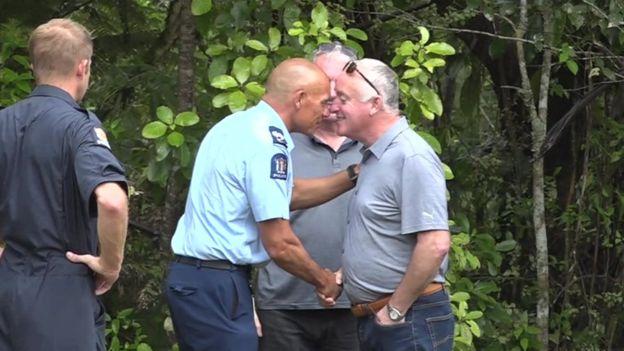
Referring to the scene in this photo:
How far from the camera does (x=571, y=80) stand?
743 centimetres

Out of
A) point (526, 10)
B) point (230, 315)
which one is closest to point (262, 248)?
point (230, 315)

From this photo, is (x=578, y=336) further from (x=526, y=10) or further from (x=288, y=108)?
(x=288, y=108)

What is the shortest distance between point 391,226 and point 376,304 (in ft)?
0.96

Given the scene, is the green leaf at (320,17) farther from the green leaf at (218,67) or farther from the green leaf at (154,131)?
the green leaf at (154,131)

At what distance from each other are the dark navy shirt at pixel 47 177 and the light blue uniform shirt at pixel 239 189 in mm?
422

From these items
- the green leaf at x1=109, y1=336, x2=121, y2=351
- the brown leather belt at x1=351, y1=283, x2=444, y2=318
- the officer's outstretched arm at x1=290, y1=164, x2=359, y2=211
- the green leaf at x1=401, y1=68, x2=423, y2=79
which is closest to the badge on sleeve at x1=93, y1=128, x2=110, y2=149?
the officer's outstretched arm at x1=290, y1=164, x2=359, y2=211

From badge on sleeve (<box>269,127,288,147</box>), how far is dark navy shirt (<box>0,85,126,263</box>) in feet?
1.96

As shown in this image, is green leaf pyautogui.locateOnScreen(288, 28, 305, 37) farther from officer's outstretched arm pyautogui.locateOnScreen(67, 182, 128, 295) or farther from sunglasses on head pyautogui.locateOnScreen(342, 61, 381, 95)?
officer's outstretched arm pyautogui.locateOnScreen(67, 182, 128, 295)

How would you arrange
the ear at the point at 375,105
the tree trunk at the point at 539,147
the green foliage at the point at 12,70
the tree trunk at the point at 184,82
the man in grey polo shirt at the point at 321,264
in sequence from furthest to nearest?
the tree trunk at the point at 539,147 → the green foliage at the point at 12,70 → the tree trunk at the point at 184,82 → the man in grey polo shirt at the point at 321,264 → the ear at the point at 375,105

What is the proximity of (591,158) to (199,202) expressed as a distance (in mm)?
4007

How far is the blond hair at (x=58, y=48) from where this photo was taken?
3.93 meters

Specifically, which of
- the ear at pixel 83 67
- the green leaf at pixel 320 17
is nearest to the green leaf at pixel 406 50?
the green leaf at pixel 320 17

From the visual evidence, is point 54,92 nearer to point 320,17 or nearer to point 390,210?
point 390,210

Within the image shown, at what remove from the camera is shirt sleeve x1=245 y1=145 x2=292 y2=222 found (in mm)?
4125
